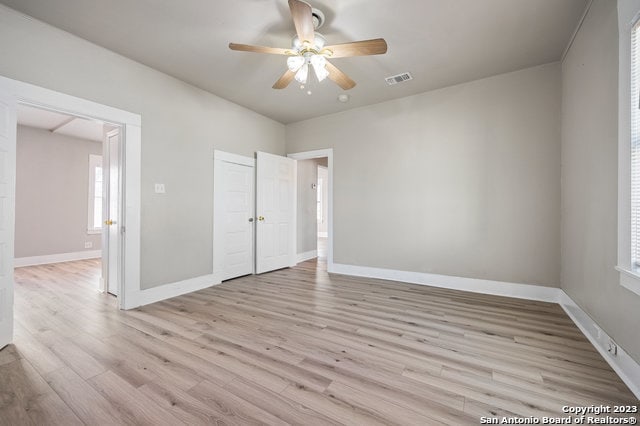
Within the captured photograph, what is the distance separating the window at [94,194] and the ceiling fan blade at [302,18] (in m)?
6.91

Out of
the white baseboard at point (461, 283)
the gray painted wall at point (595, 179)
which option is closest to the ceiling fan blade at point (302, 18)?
the gray painted wall at point (595, 179)

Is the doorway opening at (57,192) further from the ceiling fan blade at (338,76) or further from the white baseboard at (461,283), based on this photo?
the ceiling fan blade at (338,76)

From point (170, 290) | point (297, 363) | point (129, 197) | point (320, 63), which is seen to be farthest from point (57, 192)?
point (297, 363)

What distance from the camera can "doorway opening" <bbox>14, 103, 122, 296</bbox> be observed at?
5.47 m

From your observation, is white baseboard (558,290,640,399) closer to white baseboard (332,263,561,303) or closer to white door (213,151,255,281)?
white baseboard (332,263,561,303)

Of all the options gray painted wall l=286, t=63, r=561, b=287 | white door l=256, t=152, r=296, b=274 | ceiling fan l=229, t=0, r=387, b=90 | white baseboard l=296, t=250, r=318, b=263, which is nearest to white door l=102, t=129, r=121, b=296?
white door l=256, t=152, r=296, b=274

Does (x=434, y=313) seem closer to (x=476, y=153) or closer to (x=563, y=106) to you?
(x=476, y=153)

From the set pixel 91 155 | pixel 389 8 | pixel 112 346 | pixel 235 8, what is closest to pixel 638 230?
pixel 389 8

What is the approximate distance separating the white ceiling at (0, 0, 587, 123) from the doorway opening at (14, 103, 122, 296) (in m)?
3.27

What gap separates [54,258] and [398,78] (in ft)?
25.6

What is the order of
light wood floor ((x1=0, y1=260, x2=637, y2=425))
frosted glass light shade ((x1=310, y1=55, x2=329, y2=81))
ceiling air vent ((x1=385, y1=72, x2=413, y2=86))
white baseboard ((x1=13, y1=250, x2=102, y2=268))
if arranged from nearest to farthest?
light wood floor ((x1=0, y1=260, x2=637, y2=425))
frosted glass light shade ((x1=310, y1=55, x2=329, y2=81))
ceiling air vent ((x1=385, y1=72, x2=413, y2=86))
white baseboard ((x1=13, y1=250, x2=102, y2=268))

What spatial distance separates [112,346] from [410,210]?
156 inches

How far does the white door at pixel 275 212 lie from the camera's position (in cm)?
489

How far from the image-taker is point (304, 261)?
19.9ft
